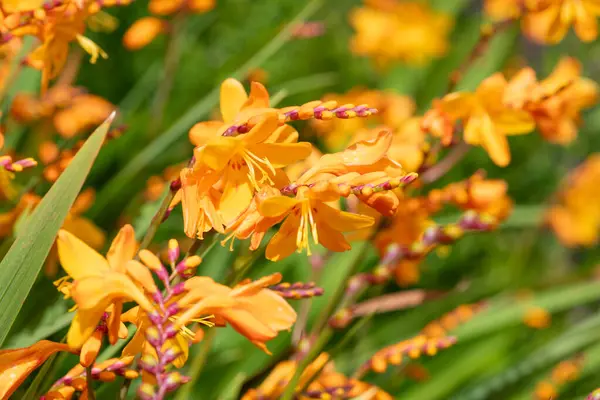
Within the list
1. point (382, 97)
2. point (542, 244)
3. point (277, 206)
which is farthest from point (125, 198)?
point (542, 244)

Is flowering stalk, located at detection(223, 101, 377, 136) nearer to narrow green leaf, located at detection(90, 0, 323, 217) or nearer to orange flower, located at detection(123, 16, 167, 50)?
narrow green leaf, located at detection(90, 0, 323, 217)

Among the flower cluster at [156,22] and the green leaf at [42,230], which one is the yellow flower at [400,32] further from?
the green leaf at [42,230]

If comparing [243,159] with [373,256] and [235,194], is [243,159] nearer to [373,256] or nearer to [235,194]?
[235,194]

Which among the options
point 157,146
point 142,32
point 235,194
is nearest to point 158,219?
point 235,194

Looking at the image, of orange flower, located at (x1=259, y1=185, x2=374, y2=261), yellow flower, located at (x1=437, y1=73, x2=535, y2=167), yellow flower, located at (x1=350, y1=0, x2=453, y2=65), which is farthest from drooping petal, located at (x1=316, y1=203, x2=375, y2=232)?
yellow flower, located at (x1=350, y1=0, x2=453, y2=65)

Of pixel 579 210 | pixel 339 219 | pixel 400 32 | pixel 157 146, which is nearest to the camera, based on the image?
pixel 339 219
